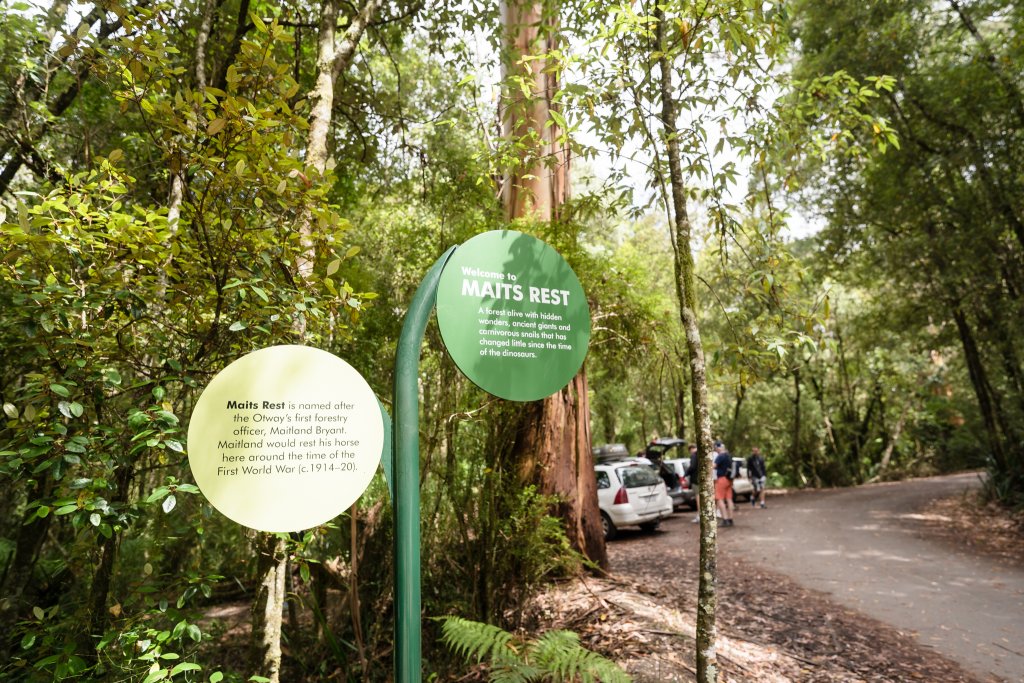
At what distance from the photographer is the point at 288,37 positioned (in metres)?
2.86

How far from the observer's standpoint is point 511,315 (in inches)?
99.7

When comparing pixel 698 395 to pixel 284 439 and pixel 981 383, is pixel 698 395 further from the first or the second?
pixel 981 383

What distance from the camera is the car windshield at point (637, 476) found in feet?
36.6

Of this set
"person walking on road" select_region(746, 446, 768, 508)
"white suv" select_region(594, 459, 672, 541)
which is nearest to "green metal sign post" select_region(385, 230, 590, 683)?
"white suv" select_region(594, 459, 672, 541)

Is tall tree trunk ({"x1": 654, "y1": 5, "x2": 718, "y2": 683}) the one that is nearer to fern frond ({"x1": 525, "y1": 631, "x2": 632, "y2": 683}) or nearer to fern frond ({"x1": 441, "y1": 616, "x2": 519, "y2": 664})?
fern frond ({"x1": 525, "y1": 631, "x2": 632, "y2": 683})

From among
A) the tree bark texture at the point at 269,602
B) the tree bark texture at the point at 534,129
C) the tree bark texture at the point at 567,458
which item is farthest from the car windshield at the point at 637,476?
the tree bark texture at the point at 269,602

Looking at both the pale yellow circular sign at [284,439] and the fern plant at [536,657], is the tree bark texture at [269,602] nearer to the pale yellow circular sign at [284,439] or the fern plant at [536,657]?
the fern plant at [536,657]

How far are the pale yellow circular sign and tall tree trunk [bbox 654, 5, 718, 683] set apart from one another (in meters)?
2.19

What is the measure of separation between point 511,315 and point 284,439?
107 cm

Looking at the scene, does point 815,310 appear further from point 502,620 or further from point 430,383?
point 502,620

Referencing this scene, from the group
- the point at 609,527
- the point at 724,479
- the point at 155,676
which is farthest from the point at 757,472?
the point at 155,676

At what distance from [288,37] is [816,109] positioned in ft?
11.4

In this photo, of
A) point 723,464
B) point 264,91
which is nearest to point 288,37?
point 264,91

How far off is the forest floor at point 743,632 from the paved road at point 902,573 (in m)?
0.38
